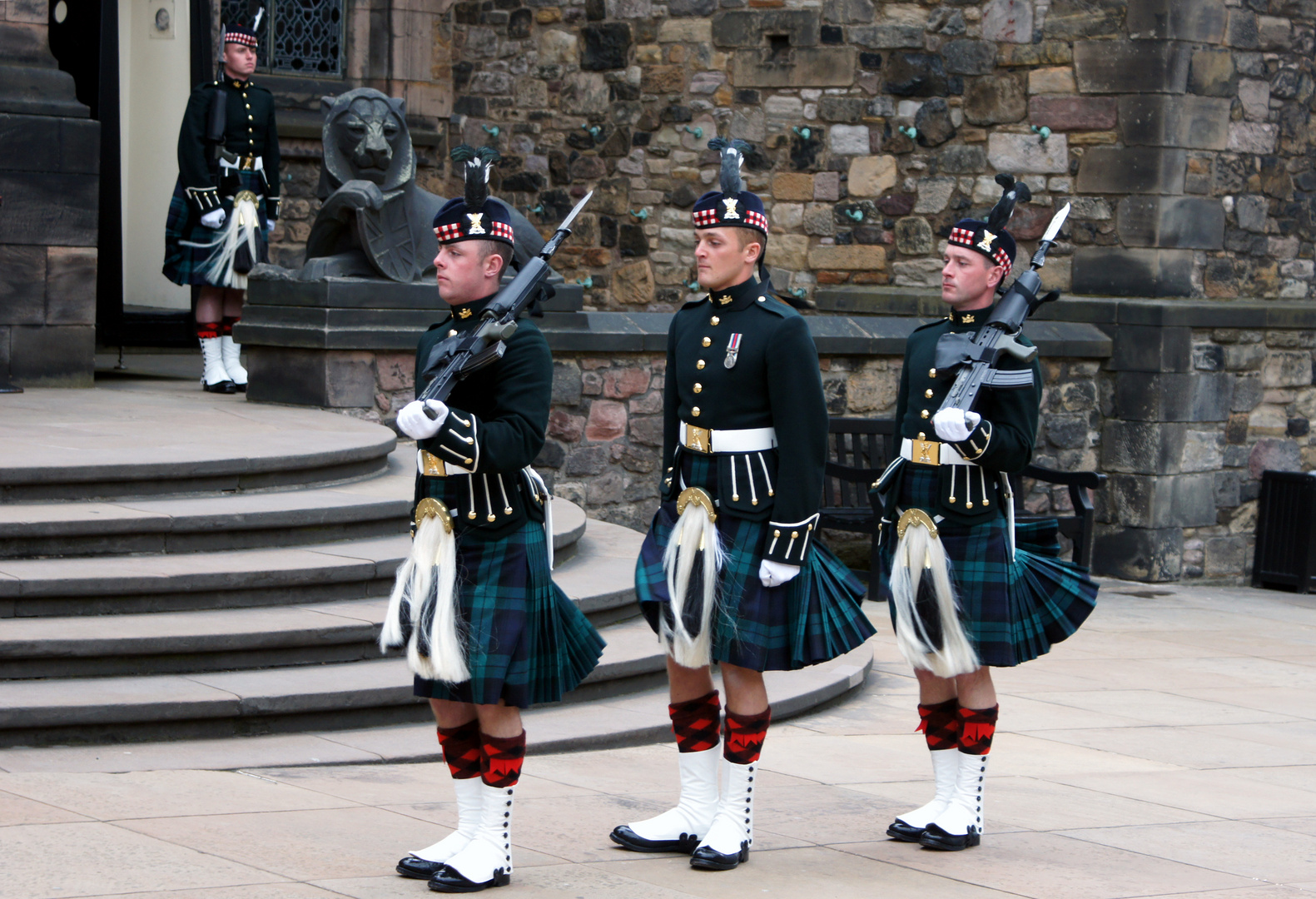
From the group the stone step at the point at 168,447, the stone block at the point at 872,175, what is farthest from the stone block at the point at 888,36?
the stone step at the point at 168,447

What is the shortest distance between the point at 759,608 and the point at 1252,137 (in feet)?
27.5

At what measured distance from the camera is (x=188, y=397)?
389 inches

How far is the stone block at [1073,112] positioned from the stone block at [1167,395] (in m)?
1.60

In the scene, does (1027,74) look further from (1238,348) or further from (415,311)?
(415,311)

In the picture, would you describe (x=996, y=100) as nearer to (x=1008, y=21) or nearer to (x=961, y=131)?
(x=961, y=131)

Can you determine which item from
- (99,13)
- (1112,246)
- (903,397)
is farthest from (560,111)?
(903,397)

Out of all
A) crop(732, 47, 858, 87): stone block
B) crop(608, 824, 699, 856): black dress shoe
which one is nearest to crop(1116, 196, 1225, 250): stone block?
crop(732, 47, 858, 87): stone block

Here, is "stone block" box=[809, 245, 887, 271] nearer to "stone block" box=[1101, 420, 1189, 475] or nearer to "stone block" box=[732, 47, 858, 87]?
"stone block" box=[732, 47, 858, 87]

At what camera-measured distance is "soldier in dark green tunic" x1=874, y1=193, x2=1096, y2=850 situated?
16.1ft

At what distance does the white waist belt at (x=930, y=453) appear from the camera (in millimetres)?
4977

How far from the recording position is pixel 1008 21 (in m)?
11.7

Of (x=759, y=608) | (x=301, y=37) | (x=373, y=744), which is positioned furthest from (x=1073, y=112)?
(x=759, y=608)

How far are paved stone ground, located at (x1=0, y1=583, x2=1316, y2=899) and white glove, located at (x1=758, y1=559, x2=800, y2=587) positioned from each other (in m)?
0.74

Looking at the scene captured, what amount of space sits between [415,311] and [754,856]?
5.27 meters
